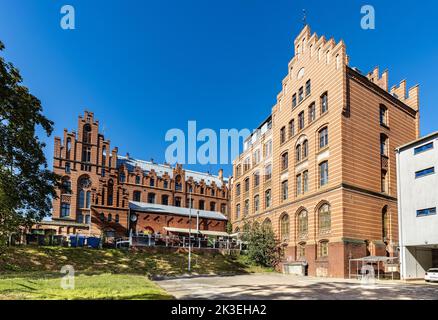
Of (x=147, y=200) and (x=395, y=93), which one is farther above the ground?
(x=395, y=93)

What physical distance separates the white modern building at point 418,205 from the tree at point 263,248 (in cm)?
1414

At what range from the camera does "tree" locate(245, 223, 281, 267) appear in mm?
40375

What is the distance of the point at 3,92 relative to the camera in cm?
2281

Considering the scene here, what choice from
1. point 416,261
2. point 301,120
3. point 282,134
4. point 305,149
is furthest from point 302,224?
point 282,134

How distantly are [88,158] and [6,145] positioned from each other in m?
35.4

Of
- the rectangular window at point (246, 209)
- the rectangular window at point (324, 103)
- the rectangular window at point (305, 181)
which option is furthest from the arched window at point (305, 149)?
the rectangular window at point (246, 209)

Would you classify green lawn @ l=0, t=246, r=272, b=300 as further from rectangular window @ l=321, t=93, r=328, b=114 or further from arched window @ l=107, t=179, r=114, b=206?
rectangular window @ l=321, t=93, r=328, b=114

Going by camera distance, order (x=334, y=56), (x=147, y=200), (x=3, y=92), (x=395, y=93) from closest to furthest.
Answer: (x=3, y=92) → (x=334, y=56) → (x=395, y=93) → (x=147, y=200)

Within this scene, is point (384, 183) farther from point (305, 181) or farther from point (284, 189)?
point (284, 189)

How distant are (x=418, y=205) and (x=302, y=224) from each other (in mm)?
11558
